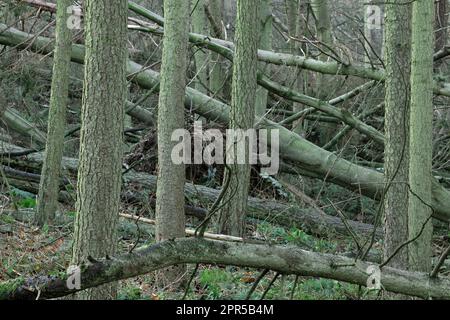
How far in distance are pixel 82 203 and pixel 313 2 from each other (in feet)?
31.0

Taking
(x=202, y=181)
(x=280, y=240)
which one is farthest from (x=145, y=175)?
(x=280, y=240)

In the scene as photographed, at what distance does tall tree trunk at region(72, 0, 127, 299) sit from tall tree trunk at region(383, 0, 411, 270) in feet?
9.75

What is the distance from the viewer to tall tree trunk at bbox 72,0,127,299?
5945mm

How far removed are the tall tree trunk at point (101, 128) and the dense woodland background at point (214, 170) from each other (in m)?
0.01

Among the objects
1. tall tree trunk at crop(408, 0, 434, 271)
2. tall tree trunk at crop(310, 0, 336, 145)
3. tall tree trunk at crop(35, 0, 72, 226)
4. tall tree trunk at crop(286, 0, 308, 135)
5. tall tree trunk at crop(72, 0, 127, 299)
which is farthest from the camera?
tall tree trunk at crop(310, 0, 336, 145)

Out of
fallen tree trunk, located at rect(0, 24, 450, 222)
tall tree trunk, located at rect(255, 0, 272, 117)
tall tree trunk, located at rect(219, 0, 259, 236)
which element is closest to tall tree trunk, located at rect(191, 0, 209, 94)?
tall tree trunk, located at rect(255, 0, 272, 117)

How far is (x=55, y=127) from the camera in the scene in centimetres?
974

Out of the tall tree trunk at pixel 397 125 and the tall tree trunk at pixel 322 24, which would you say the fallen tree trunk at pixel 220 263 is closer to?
the tall tree trunk at pixel 397 125

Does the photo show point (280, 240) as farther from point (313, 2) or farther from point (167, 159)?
point (313, 2)

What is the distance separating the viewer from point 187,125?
11.3m

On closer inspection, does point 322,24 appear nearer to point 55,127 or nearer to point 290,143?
point 290,143

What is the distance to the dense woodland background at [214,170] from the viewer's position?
235 inches

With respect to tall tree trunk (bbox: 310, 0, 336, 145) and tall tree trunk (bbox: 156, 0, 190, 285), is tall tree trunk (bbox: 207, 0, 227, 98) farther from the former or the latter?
tall tree trunk (bbox: 156, 0, 190, 285)

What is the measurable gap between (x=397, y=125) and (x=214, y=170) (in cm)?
472
